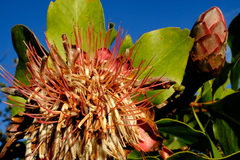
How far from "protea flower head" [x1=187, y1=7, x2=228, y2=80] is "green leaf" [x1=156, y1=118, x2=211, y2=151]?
236 mm

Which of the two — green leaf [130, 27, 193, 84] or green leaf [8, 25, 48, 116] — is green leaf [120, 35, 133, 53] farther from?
green leaf [8, 25, 48, 116]

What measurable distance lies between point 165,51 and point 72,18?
42 cm

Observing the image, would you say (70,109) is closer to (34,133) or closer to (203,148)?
(34,133)

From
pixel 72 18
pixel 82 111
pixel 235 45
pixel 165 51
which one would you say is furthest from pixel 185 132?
pixel 235 45

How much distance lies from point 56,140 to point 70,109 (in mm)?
113

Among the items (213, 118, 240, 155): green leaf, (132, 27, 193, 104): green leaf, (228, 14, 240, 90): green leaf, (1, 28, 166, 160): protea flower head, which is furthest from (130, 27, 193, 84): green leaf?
(228, 14, 240, 90): green leaf

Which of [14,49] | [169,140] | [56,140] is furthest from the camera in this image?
[169,140]

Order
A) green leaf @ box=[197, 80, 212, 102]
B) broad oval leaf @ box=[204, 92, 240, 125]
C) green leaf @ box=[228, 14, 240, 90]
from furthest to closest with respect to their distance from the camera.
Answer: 1. green leaf @ box=[228, 14, 240, 90]
2. green leaf @ box=[197, 80, 212, 102]
3. broad oval leaf @ box=[204, 92, 240, 125]

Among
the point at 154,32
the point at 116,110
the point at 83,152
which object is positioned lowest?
the point at 83,152

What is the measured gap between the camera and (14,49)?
120 centimetres

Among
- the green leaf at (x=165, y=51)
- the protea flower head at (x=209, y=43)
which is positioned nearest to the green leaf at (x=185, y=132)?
the green leaf at (x=165, y=51)

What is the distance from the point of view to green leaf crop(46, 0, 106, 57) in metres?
1.20

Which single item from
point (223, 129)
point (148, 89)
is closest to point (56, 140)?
point (148, 89)

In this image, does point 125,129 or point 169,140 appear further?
point 169,140
